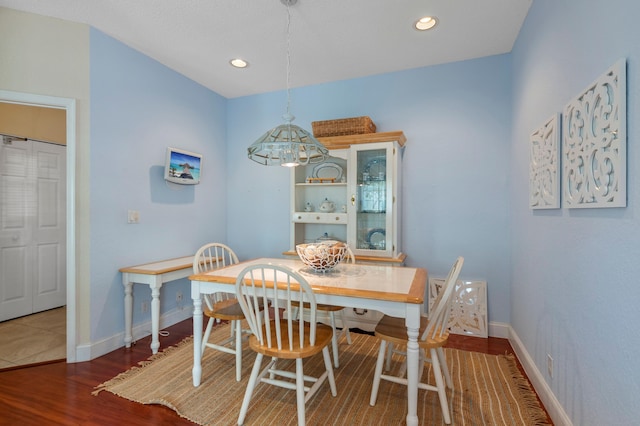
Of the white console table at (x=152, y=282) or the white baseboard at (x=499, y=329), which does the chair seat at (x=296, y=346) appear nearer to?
the white console table at (x=152, y=282)

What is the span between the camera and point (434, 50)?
2.78 metres

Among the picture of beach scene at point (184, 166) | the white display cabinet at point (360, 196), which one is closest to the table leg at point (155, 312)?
the picture of beach scene at point (184, 166)

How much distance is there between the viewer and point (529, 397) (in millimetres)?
1927

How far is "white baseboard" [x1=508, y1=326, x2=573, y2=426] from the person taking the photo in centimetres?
161

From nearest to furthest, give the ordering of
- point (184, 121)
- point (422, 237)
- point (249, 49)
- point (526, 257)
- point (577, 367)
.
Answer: point (577, 367) < point (526, 257) < point (249, 49) < point (422, 237) < point (184, 121)

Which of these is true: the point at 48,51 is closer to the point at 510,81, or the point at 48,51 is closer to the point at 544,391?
the point at 510,81

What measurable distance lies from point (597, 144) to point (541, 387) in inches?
58.6

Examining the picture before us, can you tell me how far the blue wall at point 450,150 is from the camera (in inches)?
113

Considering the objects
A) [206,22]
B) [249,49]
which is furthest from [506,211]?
[206,22]

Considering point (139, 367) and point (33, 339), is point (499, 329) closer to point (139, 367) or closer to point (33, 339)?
point (139, 367)

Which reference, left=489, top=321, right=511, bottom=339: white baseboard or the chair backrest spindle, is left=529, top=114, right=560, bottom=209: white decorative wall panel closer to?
the chair backrest spindle

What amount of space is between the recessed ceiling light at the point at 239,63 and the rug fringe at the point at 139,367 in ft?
8.64

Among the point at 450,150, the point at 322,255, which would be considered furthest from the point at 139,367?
the point at 450,150

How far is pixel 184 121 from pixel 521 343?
372 centimetres
